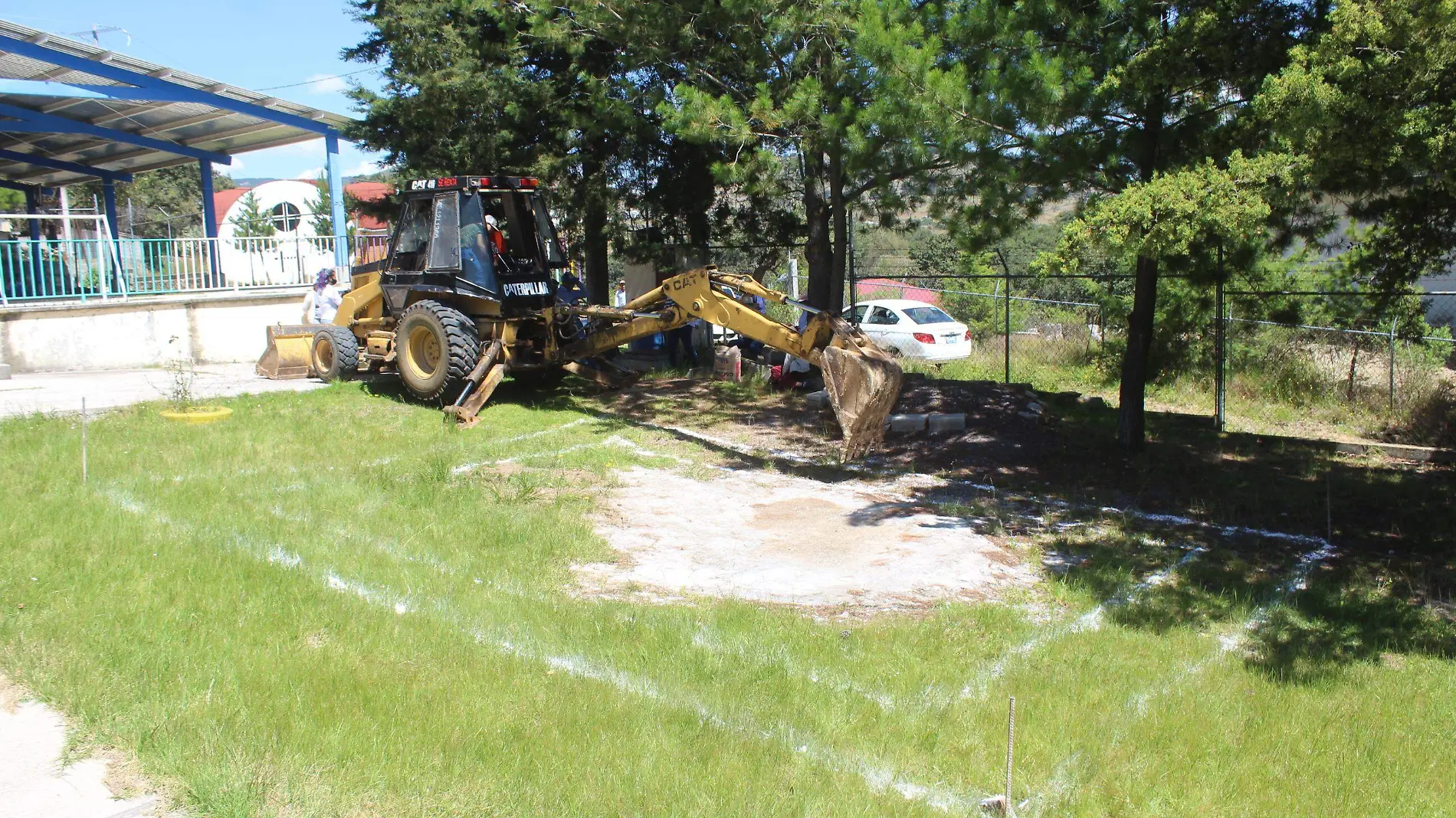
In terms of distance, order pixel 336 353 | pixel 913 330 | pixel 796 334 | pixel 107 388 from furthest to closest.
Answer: pixel 913 330, pixel 336 353, pixel 107 388, pixel 796 334

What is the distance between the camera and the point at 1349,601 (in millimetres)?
7410

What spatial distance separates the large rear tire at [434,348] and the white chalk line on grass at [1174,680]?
357 inches

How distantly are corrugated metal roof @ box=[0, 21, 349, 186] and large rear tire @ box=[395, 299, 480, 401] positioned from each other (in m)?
7.62

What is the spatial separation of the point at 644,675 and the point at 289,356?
12.1 metres

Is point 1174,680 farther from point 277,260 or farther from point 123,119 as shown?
point 123,119

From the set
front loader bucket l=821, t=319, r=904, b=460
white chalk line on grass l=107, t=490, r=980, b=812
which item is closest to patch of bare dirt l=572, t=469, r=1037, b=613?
front loader bucket l=821, t=319, r=904, b=460

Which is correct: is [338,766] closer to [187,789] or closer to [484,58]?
[187,789]

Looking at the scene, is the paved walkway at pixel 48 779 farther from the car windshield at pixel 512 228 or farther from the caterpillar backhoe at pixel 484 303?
the car windshield at pixel 512 228

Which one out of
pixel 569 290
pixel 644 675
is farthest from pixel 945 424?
pixel 644 675

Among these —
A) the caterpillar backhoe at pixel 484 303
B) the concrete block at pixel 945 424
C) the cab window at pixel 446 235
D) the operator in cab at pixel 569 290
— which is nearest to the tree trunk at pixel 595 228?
the operator in cab at pixel 569 290

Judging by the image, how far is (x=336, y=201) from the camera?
20859mm

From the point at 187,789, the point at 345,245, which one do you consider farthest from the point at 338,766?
the point at 345,245

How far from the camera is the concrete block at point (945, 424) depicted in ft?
42.5

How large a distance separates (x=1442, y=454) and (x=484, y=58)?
14.7 metres
